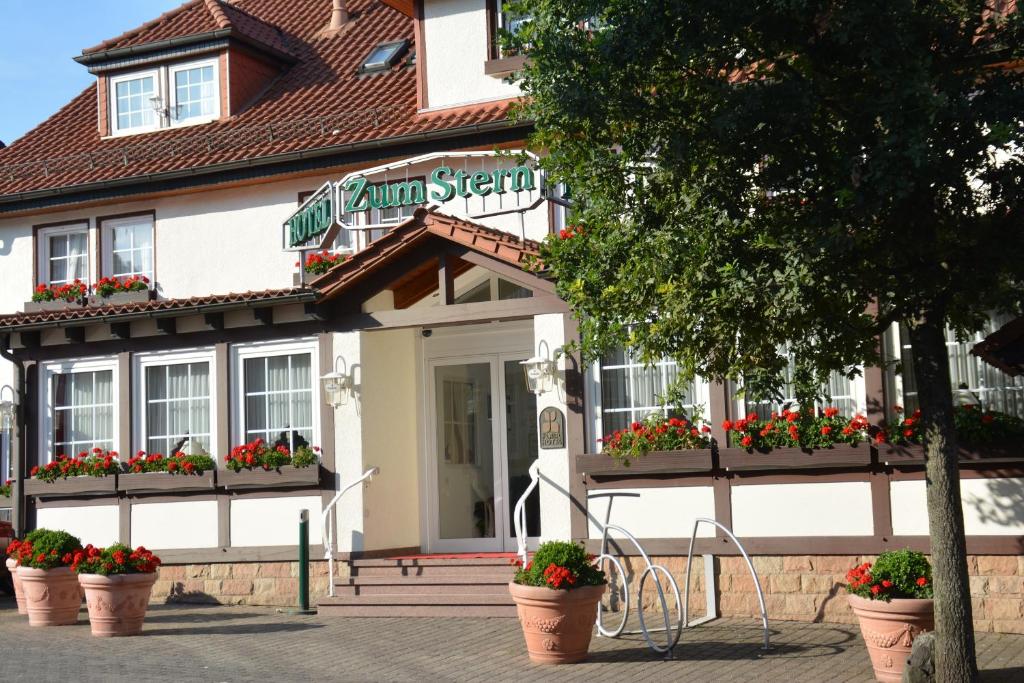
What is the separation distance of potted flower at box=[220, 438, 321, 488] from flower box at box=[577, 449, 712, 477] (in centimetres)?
342

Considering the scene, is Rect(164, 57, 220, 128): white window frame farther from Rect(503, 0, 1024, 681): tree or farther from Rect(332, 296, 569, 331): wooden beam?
Rect(503, 0, 1024, 681): tree

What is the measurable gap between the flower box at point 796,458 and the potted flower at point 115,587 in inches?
236

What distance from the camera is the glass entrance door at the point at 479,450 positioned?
49.2ft

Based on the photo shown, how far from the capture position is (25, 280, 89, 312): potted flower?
17406 mm

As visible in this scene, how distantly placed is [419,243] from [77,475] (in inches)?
221

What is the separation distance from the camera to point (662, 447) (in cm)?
1276

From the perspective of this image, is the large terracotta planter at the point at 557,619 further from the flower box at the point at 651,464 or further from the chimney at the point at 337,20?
the chimney at the point at 337,20

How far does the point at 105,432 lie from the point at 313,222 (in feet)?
13.9

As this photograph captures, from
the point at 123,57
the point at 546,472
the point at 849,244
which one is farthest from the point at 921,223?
the point at 123,57

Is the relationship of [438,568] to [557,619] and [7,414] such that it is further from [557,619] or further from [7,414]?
[7,414]

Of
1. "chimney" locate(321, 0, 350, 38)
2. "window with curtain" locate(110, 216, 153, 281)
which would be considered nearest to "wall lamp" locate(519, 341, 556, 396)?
"window with curtain" locate(110, 216, 153, 281)

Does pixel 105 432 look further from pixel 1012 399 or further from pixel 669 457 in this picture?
pixel 1012 399

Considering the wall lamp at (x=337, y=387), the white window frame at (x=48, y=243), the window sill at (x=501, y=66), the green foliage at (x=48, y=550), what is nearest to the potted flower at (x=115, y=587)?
the green foliage at (x=48, y=550)

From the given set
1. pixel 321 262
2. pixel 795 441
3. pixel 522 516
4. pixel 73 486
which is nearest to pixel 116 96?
pixel 321 262
